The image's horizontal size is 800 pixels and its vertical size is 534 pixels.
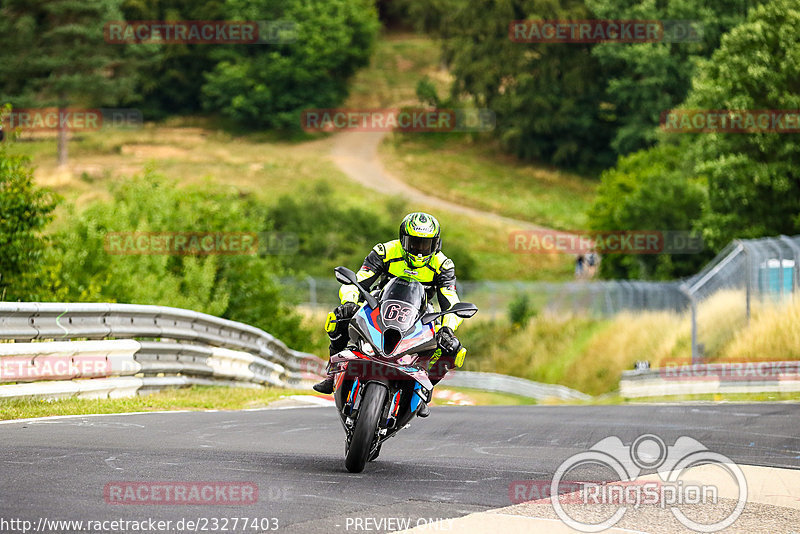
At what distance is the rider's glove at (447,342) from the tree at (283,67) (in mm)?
89612

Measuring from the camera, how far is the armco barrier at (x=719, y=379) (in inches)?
811

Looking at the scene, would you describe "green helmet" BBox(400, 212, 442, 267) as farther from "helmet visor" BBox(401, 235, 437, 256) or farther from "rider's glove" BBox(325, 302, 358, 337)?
"rider's glove" BBox(325, 302, 358, 337)

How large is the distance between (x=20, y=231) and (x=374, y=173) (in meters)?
68.8

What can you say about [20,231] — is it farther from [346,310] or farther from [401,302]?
[401,302]

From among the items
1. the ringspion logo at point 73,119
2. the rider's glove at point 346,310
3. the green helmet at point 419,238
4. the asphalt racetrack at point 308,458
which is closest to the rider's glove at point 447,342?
the green helmet at point 419,238

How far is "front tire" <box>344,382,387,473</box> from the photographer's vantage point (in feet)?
28.1

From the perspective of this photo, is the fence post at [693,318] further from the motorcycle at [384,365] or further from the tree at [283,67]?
the tree at [283,67]

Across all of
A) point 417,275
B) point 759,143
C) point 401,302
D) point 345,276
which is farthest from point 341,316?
point 759,143

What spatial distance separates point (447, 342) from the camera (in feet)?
30.6

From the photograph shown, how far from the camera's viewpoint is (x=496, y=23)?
88625 millimetres

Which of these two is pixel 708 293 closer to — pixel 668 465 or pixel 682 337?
pixel 682 337

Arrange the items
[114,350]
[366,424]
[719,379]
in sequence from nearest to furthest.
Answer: [366,424] < [114,350] < [719,379]

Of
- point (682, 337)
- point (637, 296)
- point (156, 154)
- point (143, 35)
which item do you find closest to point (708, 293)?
point (682, 337)

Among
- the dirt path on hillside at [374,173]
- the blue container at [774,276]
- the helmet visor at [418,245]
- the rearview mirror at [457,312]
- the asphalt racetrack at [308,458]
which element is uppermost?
the helmet visor at [418,245]
